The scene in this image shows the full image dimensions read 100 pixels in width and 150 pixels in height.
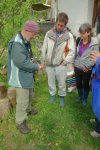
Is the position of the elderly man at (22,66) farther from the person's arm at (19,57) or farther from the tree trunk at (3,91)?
the tree trunk at (3,91)

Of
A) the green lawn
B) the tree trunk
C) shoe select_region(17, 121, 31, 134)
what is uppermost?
the tree trunk

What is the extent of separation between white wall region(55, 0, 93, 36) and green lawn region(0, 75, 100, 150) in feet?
17.0

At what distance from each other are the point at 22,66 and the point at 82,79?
1544 millimetres

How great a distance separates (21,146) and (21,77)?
3.45ft

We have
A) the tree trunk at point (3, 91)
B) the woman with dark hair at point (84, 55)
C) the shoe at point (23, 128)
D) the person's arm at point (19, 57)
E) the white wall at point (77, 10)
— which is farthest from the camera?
the white wall at point (77, 10)

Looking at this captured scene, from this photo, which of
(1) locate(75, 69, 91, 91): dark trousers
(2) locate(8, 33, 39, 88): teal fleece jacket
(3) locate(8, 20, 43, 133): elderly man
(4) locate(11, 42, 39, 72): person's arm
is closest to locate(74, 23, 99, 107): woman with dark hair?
(1) locate(75, 69, 91, 91): dark trousers

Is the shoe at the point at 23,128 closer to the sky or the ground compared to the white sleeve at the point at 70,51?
closer to the ground

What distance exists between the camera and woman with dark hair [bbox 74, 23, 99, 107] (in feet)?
A: 16.1

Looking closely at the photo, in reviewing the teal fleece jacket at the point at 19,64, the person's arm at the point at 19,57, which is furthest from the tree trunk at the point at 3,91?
the person's arm at the point at 19,57

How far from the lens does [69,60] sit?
512 cm

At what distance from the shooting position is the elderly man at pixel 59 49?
16.4 feet

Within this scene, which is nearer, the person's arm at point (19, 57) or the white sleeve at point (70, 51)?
the person's arm at point (19, 57)

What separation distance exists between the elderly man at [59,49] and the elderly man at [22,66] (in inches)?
26.4

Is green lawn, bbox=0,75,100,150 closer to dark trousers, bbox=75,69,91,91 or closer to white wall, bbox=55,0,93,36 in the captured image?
dark trousers, bbox=75,69,91,91
